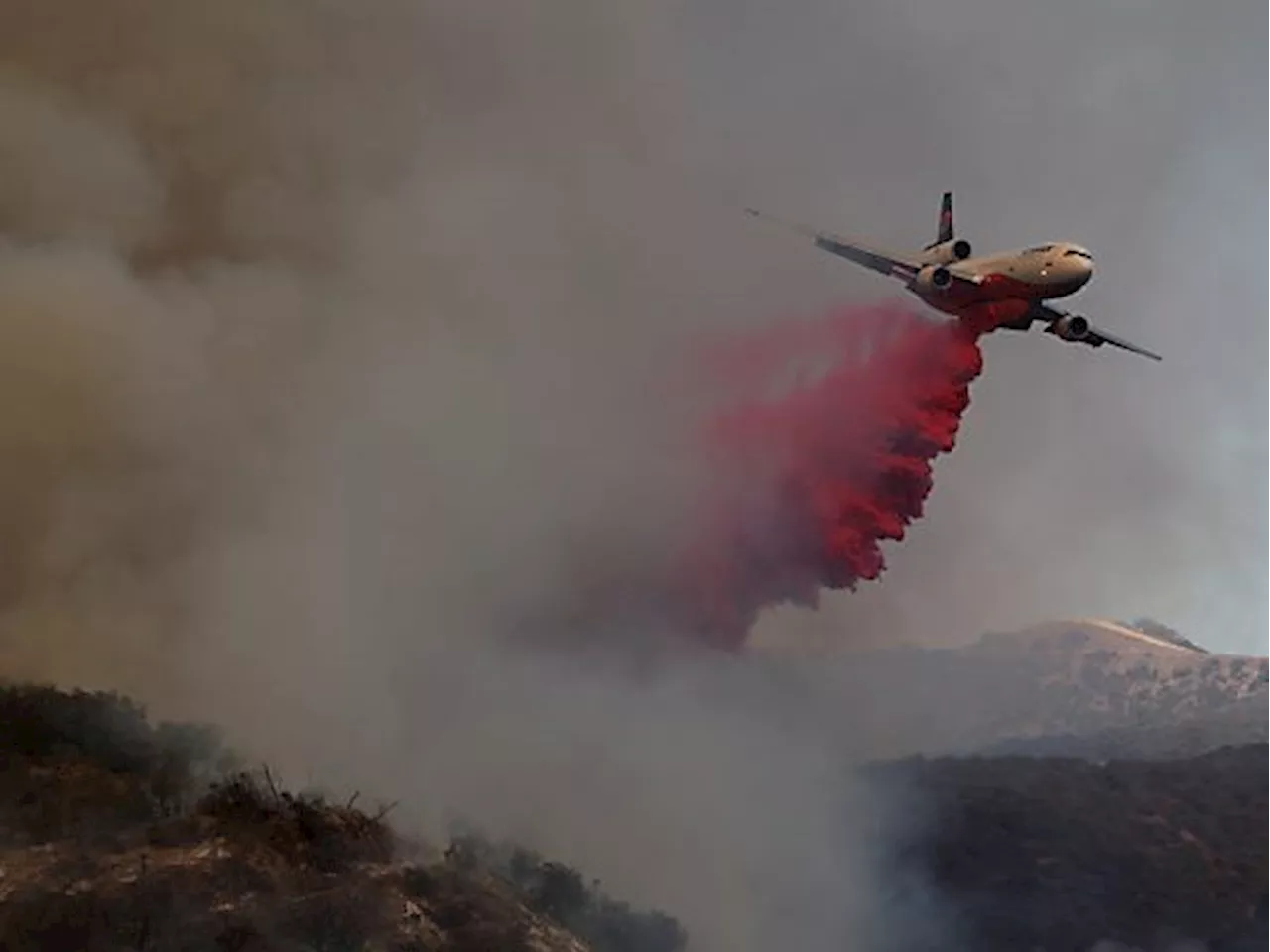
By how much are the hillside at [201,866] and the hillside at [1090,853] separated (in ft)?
127

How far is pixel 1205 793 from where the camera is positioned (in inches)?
4441

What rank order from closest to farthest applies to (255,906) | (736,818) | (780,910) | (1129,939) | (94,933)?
(94,933)
(255,906)
(780,910)
(736,818)
(1129,939)

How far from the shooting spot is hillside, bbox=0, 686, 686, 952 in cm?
3216

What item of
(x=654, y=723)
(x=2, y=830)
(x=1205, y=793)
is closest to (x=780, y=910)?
(x=654, y=723)

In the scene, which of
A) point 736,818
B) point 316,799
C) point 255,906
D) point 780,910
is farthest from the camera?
point 736,818

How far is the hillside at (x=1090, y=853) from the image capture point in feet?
259

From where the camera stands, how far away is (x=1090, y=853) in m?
91.8

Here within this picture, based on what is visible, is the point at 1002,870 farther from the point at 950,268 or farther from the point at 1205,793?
the point at 950,268

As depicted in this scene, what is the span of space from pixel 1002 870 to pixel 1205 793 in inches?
1502

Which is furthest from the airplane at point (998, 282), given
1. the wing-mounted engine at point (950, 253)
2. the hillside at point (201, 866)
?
the hillside at point (201, 866)

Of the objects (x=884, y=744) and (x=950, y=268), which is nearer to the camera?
(x=950, y=268)

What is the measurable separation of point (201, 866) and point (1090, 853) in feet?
243

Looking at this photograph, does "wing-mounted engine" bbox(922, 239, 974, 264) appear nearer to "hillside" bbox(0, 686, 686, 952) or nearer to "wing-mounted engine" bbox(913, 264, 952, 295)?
"wing-mounted engine" bbox(913, 264, 952, 295)

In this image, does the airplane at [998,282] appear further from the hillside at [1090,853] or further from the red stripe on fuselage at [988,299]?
the hillside at [1090,853]
